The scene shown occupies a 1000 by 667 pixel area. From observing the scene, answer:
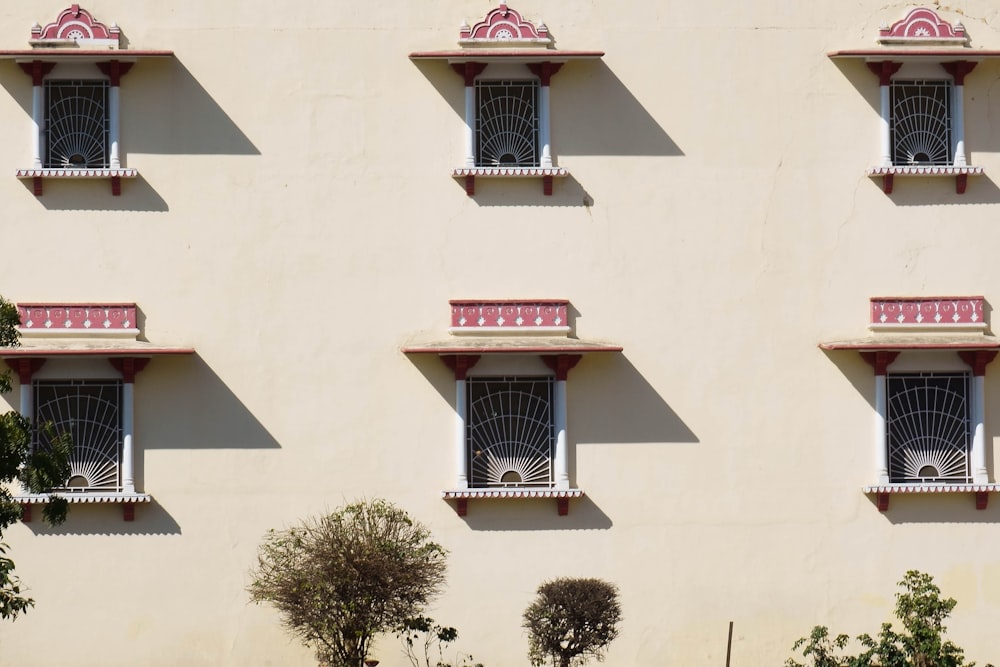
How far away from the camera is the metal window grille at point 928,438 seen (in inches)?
632

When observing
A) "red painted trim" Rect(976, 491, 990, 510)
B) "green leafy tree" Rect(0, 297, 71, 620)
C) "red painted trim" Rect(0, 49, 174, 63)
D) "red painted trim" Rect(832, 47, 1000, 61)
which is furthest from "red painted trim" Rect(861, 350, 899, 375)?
"green leafy tree" Rect(0, 297, 71, 620)

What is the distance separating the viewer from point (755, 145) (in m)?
16.1

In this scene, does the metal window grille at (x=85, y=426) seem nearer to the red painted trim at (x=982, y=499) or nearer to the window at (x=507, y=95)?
the window at (x=507, y=95)

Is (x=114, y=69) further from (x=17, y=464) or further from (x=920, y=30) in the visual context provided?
(x=920, y=30)

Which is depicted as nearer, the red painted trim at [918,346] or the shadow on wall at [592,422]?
the red painted trim at [918,346]

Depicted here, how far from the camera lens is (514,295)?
15906 mm

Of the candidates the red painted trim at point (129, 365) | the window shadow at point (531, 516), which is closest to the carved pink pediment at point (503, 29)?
the red painted trim at point (129, 365)

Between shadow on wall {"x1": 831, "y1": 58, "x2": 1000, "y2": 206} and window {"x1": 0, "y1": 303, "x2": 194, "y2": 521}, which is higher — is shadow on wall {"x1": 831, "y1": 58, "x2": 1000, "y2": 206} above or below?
above

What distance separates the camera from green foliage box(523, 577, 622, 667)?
561 inches

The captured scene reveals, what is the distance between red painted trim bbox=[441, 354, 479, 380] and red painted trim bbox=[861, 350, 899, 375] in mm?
3807

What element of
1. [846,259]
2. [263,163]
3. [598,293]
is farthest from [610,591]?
[263,163]

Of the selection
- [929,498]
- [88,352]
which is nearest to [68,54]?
[88,352]

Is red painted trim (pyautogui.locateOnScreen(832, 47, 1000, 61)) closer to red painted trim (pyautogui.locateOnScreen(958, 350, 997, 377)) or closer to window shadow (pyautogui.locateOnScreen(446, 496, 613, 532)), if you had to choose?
red painted trim (pyautogui.locateOnScreen(958, 350, 997, 377))

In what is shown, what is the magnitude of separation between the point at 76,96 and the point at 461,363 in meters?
4.55
